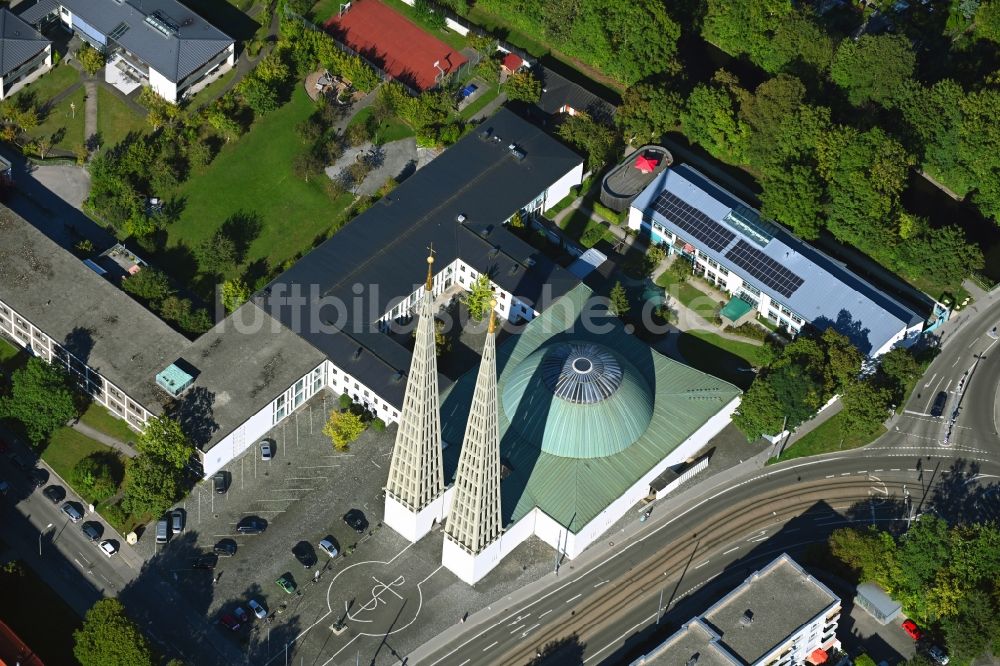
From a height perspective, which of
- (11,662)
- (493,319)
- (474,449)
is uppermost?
(493,319)

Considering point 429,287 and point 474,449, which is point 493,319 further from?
point 474,449

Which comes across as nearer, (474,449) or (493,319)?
(493,319)

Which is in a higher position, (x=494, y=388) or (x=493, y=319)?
(x=493, y=319)

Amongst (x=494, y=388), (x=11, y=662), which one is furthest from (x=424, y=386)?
(x=11, y=662)

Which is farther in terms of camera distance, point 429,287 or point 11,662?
point 11,662

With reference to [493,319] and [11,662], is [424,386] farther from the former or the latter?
[11,662]

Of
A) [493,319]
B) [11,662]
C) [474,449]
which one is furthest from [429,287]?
[11,662]

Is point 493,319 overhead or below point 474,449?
overhead
